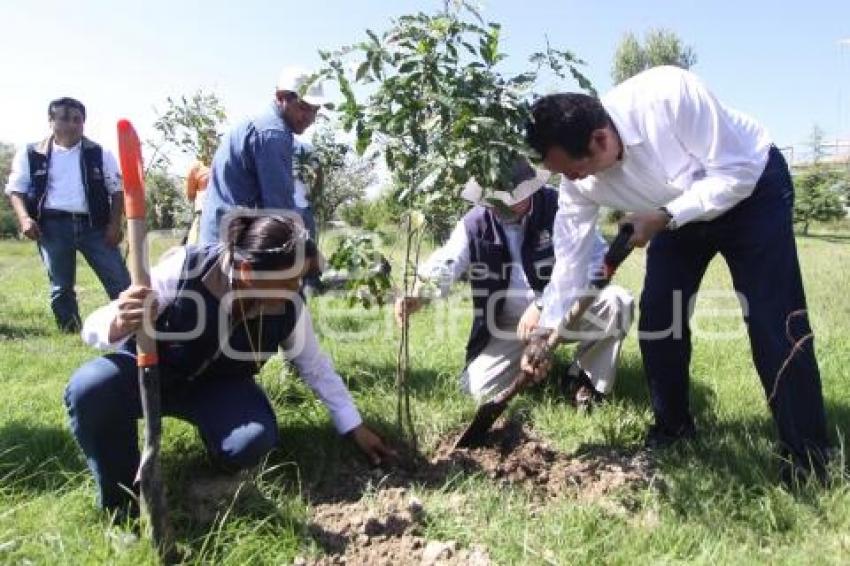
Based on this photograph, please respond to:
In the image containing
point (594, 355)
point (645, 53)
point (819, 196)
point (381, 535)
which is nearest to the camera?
point (381, 535)

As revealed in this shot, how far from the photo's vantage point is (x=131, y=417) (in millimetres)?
2506

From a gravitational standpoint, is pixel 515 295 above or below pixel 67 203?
below

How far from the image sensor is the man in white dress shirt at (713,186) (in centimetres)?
247

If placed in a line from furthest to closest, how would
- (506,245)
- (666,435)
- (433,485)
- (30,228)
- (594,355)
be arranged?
(30,228)
(506,245)
(594,355)
(666,435)
(433,485)

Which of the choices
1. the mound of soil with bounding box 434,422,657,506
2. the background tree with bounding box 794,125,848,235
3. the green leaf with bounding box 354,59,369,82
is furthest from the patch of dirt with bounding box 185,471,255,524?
the background tree with bounding box 794,125,848,235

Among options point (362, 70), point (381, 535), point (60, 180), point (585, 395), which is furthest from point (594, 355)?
point (60, 180)

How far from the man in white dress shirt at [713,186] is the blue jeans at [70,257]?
408cm

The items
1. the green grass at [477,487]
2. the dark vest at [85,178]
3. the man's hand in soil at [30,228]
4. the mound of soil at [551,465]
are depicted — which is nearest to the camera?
the green grass at [477,487]

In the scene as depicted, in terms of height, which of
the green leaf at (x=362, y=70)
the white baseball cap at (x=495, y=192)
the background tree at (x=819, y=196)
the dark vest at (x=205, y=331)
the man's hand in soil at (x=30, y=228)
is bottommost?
the background tree at (x=819, y=196)

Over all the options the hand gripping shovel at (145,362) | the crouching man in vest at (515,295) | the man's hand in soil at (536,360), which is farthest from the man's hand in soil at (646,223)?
the hand gripping shovel at (145,362)

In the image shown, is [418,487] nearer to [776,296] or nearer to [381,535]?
[381,535]

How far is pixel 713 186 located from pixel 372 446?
62.9 inches

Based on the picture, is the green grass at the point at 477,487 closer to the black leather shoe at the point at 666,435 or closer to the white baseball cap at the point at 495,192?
the black leather shoe at the point at 666,435

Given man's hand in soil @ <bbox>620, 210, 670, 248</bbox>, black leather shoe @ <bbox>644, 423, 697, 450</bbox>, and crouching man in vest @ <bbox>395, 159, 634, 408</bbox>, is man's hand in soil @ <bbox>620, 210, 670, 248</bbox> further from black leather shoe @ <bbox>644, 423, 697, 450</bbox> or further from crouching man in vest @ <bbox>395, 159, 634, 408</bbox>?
crouching man in vest @ <bbox>395, 159, 634, 408</bbox>
